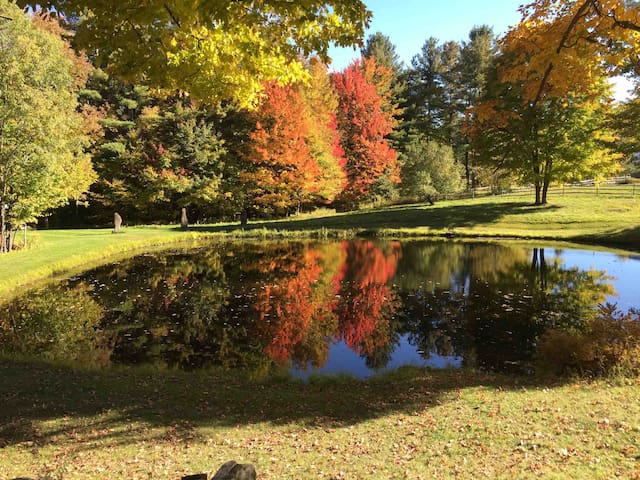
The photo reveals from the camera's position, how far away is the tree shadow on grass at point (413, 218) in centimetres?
3481

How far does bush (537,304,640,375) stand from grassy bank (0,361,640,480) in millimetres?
1036

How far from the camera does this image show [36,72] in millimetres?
21188

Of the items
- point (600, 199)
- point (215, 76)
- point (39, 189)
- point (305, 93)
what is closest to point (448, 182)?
point (600, 199)

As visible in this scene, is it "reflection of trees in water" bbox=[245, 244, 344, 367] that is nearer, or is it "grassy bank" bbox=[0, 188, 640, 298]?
"reflection of trees in water" bbox=[245, 244, 344, 367]

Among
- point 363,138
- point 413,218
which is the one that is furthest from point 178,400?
point 363,138

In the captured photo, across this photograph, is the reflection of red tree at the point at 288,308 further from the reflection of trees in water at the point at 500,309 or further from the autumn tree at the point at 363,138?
the autumn tree at the point at 363,138

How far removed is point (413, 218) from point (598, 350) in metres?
30.1

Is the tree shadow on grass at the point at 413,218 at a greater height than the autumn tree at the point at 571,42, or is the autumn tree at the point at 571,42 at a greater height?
the autumn tree at the point at 571,42

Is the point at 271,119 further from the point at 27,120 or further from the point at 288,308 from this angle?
the point at 288,308

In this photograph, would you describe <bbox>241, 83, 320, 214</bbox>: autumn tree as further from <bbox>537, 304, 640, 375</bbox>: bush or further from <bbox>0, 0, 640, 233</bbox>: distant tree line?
<bbox>537, 304, 640, 375</bbox>: bush

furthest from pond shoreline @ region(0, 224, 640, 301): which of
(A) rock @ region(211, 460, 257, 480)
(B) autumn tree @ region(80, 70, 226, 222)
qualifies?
(A) rock @ region(211, 460, 257, 480)

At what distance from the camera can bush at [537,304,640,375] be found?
26.0 ft

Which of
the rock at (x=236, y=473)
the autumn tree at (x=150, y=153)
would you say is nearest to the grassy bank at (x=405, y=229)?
the autumn tree at (x=150, y=153)

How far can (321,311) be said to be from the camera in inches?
552
